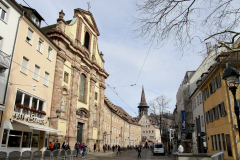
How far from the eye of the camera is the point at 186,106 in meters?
36.2

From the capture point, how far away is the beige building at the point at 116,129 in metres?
44.5

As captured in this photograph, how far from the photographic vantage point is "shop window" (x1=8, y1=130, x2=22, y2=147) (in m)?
14.4

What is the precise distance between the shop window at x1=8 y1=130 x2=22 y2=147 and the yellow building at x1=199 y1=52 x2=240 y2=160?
1558cm

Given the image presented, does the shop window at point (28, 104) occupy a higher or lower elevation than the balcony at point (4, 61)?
lower

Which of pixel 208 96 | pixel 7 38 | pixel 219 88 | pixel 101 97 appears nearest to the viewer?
pixel 7 38

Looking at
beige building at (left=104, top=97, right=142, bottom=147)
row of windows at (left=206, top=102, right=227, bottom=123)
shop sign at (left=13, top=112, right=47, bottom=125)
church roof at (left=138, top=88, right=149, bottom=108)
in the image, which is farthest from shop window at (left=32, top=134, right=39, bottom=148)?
church roof at (left=138, top=88, right=149, bottom=108)

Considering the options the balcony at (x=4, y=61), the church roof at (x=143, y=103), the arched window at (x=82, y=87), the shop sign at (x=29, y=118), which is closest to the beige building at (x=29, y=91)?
the shop sign at (x=29, y=118)

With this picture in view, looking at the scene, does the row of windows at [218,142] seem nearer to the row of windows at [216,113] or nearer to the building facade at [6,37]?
the row of windows at [216,113]

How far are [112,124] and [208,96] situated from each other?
30.4 metres

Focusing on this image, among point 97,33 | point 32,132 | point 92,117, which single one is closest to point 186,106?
point 92,117

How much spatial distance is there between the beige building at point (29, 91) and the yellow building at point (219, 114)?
14.8 m

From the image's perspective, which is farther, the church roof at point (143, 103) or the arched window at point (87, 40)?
the church roof at point (143, 103)

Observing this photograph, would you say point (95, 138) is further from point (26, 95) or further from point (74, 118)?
point (26, 95)

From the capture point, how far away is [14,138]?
1480 cm
